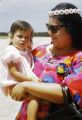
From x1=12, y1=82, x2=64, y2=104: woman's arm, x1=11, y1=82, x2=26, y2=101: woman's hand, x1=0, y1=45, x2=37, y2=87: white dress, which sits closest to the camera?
x1=12, y1=82, x2=64, y2=104: woman's arm

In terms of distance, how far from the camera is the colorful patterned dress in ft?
9.90

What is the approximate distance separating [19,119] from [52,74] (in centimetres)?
41

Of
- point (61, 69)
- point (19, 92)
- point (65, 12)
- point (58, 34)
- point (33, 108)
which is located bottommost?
point (33, 108)

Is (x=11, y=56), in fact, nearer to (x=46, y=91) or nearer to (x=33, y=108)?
(x=33, y=108)

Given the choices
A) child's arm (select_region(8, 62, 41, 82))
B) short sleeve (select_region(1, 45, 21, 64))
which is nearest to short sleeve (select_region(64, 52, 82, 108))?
child's arm (select_region(8, 62, 41, 82))

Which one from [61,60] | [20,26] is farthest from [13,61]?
[61,60]

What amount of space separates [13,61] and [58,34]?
20.9 inches

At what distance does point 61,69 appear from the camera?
3.17m

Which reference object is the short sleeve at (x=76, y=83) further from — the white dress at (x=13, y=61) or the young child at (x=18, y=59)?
the white dress at (x=13, y=61)

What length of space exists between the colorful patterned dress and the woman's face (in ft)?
0.26

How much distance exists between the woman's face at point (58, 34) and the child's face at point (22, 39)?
1.91ft

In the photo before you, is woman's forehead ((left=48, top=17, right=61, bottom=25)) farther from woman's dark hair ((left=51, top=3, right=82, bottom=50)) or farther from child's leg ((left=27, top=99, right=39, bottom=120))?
child's leg ((left=27, top=99, right=39, bottom=120))

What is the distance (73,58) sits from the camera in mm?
3221

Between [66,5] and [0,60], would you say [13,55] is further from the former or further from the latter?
[66,5]
